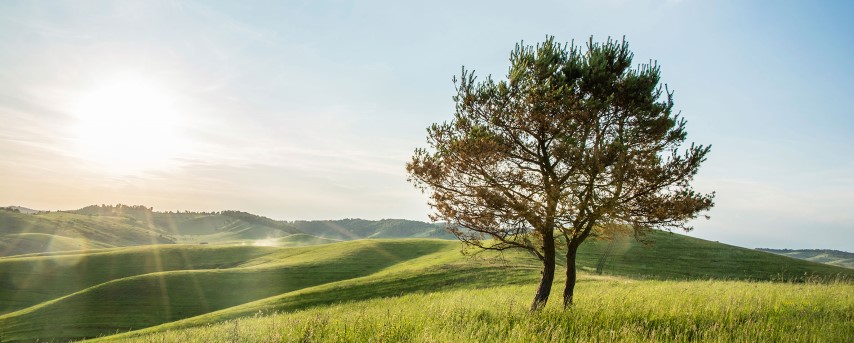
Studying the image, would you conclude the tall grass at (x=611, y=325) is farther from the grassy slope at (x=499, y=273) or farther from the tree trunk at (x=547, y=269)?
the grassy slope at (x=499, y=273)

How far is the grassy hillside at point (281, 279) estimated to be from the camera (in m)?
43.5

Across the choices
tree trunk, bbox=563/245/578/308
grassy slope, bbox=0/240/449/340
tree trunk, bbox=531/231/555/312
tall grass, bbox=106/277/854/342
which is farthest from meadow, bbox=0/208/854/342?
tree trunk, bbox=531/231/555/312

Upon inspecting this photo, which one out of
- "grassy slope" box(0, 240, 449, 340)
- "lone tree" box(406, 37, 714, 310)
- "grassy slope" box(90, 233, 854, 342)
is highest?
"lone tree" box(406, 37, 714, 310)

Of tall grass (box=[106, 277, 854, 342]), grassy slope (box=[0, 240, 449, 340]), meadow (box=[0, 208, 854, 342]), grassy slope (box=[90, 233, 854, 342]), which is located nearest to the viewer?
tall grass (box=[106, 277, 854, 342])

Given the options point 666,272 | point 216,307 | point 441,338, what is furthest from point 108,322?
point 666,272

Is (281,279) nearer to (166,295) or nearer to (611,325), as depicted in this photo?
(166,295)

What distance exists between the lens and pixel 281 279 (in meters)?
64.6

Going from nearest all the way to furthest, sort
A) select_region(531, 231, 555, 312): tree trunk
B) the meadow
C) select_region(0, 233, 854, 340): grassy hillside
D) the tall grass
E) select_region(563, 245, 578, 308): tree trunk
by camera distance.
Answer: the tall grass, the meadow, select_region(563, 245, 578, 308): tree trunk, select_region(531, 231, 555, 312): tree trunk, select_region(0, 233, 854, 340): grassy hillside

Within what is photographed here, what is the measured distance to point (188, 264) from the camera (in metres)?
98.1

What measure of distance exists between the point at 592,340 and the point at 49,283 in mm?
99446

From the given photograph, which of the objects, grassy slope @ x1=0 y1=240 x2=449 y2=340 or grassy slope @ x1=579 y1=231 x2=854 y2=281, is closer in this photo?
grassy slope @ x1=0 y1=240 x2=449 y2=340

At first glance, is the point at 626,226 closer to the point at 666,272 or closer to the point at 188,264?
the point at 666,272

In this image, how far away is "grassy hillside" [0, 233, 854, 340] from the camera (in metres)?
43.5

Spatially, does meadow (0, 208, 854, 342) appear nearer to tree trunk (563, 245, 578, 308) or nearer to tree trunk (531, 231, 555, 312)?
tree trunk (563, 245, 578, 308)
